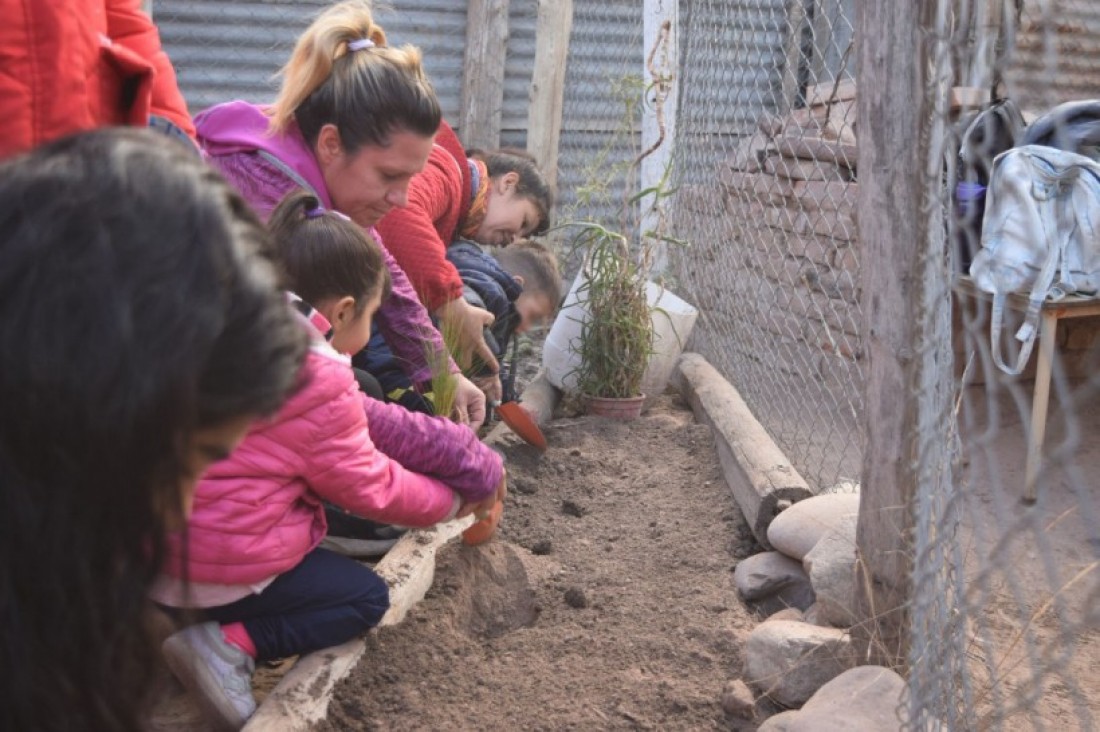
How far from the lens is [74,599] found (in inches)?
37.2

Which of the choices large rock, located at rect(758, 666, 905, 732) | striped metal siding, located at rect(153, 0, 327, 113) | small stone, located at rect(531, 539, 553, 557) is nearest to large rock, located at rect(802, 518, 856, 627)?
large rock, located at rect(758, 666, 905, 732)

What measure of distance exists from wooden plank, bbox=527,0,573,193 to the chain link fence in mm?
574

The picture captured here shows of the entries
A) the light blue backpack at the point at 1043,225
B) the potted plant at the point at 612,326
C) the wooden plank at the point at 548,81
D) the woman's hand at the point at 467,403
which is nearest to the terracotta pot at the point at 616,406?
the potted plant at the point at 612,326

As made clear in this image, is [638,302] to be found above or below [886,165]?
below

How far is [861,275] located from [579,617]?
1.10m

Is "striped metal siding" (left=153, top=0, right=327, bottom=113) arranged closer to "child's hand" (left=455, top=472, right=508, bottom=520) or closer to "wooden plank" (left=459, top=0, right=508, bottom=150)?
"wooden plank" (left=459, top=0, right=508, bottom=150)

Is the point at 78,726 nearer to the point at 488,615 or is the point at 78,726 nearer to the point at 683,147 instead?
the point at 488,615

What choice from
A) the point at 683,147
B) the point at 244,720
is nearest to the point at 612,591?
the point at 244,720

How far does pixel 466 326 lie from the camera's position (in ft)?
12.5

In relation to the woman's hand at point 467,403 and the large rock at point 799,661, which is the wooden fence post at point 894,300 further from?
the woman's hand at point 467,403

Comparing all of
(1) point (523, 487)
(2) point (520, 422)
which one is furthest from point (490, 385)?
(1) point (523, 487)

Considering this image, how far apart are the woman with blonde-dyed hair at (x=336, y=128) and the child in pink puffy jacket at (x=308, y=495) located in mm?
303

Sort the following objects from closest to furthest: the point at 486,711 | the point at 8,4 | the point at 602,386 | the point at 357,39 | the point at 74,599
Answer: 1. the point at 74,599
2. the point at 8,4
3. the point at 486,711
4. the point at 357,39
5. the point at 602,386

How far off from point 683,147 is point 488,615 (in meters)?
3.30
